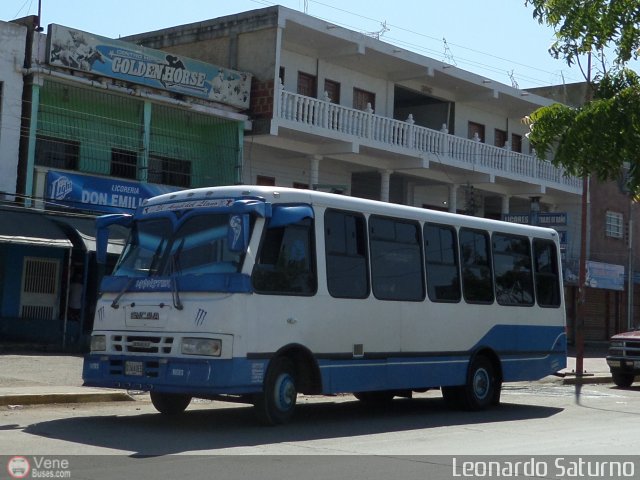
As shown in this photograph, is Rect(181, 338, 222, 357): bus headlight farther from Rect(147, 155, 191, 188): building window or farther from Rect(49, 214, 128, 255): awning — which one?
Rect(147, 155, 191, 188): building window

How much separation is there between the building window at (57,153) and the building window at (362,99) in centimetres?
955

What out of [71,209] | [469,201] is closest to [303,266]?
[71,209]

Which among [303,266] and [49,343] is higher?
[303,266]

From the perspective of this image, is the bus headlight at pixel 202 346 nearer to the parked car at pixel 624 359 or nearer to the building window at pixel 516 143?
the parked car at pixel 624 359

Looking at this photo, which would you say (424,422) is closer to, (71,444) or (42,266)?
(71,444)

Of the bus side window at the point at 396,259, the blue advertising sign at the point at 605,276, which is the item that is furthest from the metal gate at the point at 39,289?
the blue advertising sign at the point at 605,276

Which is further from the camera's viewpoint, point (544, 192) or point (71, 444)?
point (544, 192)

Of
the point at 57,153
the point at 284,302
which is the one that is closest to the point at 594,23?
the point at 284,302

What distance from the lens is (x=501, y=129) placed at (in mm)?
35781

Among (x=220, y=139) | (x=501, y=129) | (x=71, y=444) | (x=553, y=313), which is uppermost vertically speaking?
(x=501, y=129)

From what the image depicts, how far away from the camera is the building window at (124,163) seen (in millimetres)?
23955

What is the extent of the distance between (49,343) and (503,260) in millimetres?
11703

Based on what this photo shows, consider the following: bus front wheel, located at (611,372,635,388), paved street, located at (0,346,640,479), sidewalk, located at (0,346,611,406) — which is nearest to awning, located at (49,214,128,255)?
sidewalk, located at (0,346,611,406)

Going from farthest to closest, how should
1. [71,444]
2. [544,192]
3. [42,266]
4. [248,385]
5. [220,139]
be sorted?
[544,192], [220,139], [42,266], [248,385], [71,444]
